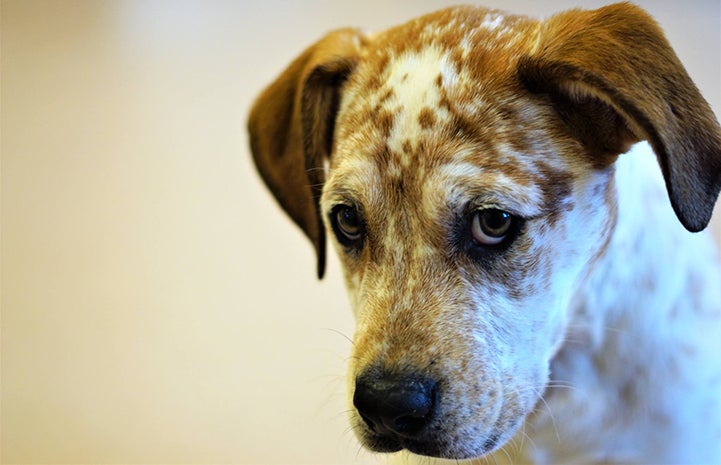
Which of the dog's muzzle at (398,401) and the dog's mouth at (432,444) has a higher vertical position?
the dog's muzzle at (398,401)

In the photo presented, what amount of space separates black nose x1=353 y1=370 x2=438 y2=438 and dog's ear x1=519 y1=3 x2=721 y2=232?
45cm

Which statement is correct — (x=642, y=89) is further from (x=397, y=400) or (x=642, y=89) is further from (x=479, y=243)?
(x=397, y=400)

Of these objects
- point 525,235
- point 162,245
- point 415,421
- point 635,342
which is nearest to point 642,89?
point 525,235

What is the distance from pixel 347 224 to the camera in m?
1.49

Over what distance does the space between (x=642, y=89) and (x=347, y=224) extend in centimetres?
52

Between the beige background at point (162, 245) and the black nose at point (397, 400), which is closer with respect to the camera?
the black nose at point (397, 400)

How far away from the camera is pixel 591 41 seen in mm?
1313

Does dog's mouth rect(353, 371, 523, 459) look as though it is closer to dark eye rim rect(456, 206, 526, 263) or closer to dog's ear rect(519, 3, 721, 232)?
dark eye rim rect(456, 206, 526, 263)

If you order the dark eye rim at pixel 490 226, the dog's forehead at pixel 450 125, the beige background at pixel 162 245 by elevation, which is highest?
the dog's forehead at pixel 450 125

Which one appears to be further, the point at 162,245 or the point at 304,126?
the point at 162,245

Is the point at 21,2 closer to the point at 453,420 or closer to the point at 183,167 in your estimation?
the point at 183,167

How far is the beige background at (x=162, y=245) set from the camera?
2689 mm

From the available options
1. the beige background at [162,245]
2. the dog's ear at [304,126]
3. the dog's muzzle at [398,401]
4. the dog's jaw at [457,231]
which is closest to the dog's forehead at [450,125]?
the dog's jaw at [457,231]

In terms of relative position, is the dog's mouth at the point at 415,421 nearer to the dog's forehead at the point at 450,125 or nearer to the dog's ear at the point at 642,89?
the dog's forehead at the point at 450,125
